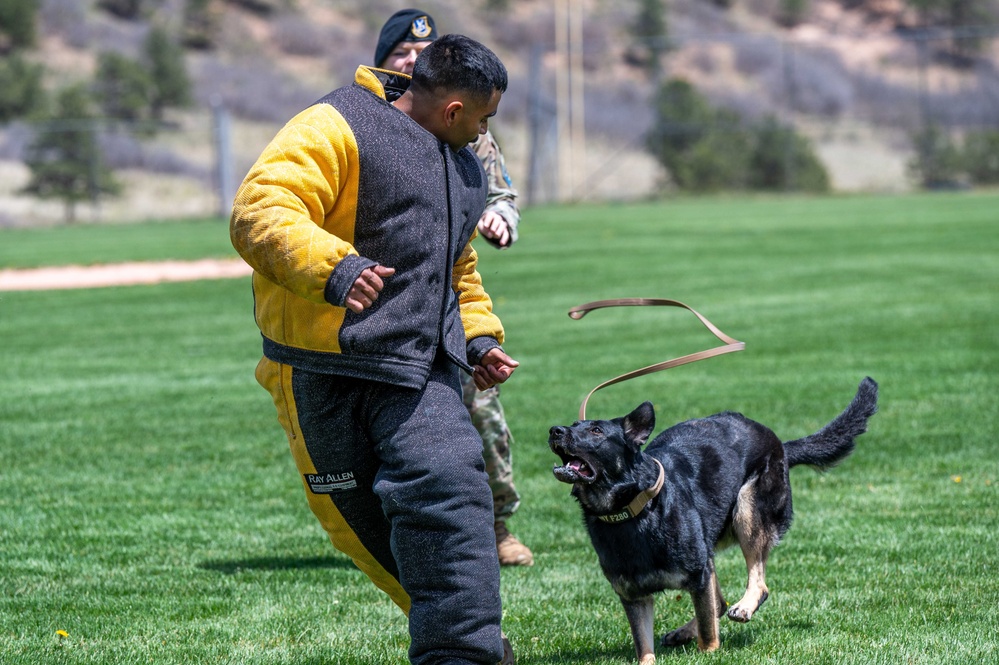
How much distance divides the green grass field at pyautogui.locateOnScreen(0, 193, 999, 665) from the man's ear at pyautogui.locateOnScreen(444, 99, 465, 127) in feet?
6.33

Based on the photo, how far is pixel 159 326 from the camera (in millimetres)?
15227

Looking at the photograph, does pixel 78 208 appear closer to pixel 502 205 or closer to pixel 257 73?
pixel 257 73

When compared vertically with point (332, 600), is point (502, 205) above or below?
above

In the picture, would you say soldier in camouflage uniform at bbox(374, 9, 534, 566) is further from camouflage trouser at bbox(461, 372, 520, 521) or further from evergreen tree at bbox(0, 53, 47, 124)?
evergreen tree at bbox(0, 53, 47, 124)

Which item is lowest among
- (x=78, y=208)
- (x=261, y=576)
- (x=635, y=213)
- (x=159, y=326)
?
(x=78, y=208)

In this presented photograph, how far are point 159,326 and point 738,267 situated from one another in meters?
8.69

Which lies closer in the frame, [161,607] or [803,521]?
[161,607]

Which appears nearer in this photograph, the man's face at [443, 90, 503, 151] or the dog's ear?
the man's face at [443, 90, 503, 151]

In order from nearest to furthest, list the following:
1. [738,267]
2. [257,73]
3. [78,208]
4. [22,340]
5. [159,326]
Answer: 1. [22,340]
2. [159,326]
3. [738,267]
4. [78,208]
5. [257,73]

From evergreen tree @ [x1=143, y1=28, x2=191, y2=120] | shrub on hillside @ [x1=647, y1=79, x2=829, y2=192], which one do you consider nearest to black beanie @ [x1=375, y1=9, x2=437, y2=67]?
shrub on hillside @ [x1=647, y1=79, x2=829, y2=192]

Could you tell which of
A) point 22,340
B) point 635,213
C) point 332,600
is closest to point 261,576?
point 332,600

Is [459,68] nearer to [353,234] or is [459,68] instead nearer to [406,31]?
[353,234]

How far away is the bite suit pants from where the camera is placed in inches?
142

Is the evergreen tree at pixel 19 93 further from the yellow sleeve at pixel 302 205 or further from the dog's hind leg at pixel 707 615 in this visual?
the yellow sleeve at pixel 302 205
